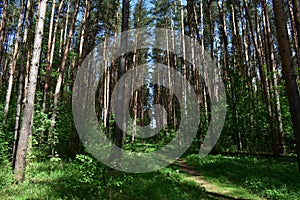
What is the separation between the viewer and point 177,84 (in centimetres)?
3581

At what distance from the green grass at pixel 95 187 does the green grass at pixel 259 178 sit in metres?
1.78

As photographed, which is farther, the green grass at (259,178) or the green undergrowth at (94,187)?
the green grass at (259,178)

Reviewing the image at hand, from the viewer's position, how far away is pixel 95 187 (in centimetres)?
572

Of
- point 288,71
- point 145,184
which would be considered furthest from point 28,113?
point 288,71

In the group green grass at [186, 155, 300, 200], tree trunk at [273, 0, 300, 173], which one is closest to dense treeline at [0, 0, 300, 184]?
tree trunk at [273, 0, 300, 173]

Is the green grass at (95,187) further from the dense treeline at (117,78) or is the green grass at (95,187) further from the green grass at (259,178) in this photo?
the green grass at (259,178)

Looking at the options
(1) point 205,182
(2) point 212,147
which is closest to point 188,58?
(2) point 212,147

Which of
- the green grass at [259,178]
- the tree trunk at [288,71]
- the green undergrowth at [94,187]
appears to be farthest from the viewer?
the green grass at [259,178]

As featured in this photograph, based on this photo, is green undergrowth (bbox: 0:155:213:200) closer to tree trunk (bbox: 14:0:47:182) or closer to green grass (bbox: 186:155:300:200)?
tree trunk (bbox: 14:0:47:182)

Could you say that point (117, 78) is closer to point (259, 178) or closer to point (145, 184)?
point (145, 184)

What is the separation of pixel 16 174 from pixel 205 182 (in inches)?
256

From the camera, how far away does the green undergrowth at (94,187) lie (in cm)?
564

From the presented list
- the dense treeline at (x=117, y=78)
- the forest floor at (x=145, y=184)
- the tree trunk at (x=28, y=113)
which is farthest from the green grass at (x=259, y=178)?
the tree trunk at (x=28, y=113)

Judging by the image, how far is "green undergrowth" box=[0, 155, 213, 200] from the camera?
5.64m
